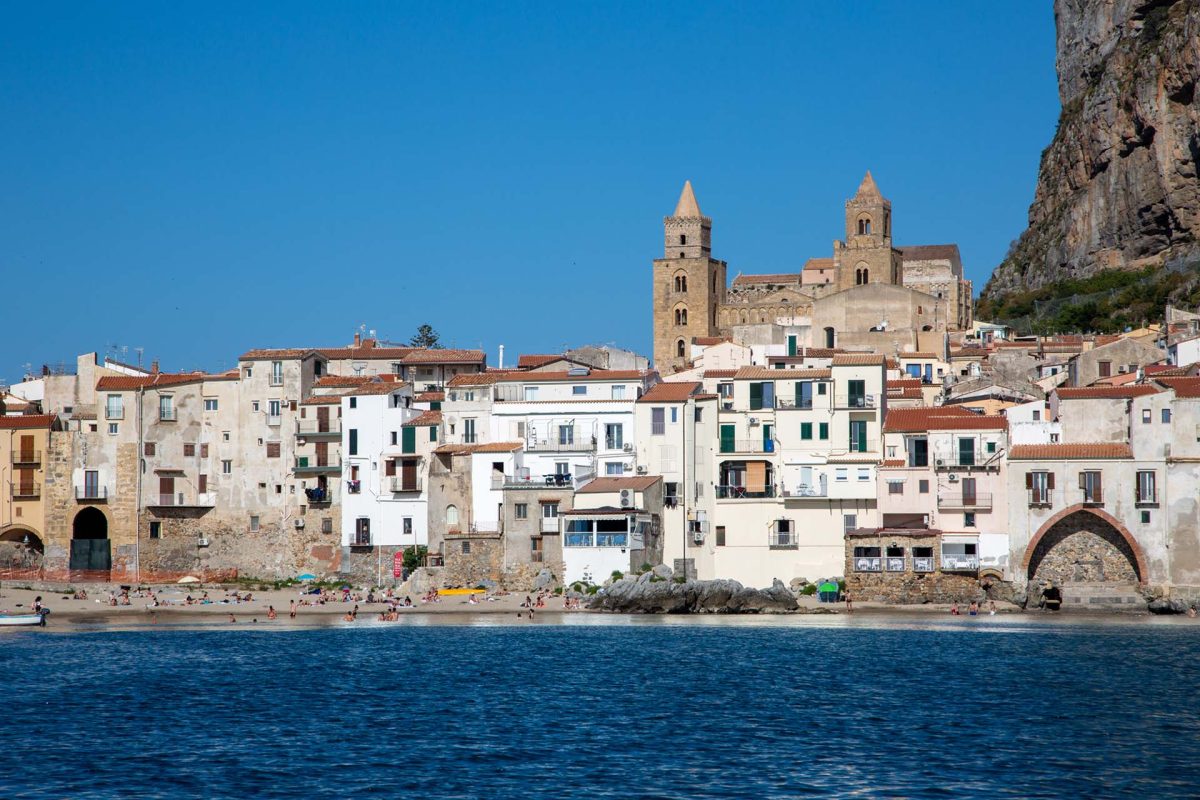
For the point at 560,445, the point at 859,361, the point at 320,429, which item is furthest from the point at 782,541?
the point at 320,429

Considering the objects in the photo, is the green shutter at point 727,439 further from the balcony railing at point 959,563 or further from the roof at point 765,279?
the roof at point 765,279

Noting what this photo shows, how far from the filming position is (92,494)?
8456 centimetres

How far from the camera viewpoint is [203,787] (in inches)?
1435

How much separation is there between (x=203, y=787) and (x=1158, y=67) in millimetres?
110131

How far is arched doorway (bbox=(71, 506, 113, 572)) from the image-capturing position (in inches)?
3307

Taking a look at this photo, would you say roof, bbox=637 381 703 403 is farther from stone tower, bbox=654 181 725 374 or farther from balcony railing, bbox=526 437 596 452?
stone tower, bbox=654 181 725 374

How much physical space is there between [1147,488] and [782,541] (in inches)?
606

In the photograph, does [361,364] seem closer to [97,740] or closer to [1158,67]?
[97,740]

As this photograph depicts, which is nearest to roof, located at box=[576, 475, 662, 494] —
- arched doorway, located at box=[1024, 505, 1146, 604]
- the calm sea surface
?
the calm sea surface

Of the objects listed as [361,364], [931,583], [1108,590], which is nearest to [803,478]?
[931,583]

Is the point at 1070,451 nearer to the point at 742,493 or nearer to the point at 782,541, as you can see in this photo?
the point at 782,541

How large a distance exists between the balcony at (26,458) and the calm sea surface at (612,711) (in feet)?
A: 58.3

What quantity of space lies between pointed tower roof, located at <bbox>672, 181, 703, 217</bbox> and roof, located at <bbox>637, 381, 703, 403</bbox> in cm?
7432

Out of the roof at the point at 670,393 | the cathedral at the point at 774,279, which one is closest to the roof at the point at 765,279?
the cathedral at the point at 774,279
